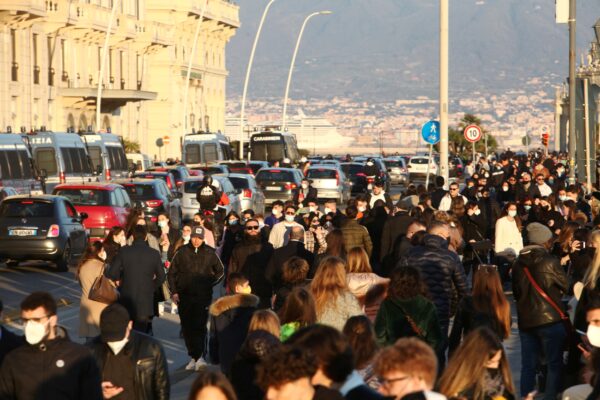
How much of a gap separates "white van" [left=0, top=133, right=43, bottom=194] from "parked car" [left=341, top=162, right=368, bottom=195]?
23058 mm

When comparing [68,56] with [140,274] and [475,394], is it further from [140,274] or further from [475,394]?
[475,394]

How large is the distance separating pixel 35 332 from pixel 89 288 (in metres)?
6.14

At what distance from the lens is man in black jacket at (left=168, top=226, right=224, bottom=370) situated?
1678 cm

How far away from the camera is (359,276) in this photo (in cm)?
1373

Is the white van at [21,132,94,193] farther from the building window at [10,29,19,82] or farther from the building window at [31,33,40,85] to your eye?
the building window at [31,33,40,85]

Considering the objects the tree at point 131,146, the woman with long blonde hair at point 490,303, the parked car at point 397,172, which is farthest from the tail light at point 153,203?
the parked car at point 397,172

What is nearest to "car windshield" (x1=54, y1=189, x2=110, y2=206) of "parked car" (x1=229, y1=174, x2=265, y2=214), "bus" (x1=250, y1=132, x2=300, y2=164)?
"parked car" (x1=229, y1=174, x2=265, y2=214)

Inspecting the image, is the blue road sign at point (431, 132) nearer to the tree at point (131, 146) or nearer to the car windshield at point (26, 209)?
the car windshield at point (26, 209)

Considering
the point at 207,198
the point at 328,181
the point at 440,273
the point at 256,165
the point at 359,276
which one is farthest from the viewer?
the point at 256,165

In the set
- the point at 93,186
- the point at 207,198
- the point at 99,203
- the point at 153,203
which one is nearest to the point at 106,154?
the point at 153,203

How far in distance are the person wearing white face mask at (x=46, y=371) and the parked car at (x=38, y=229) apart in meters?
19.8

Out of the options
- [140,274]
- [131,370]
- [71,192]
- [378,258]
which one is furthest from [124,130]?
[131,370]

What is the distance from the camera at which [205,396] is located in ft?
24.9

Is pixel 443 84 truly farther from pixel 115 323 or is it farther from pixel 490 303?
pixel 115 323
